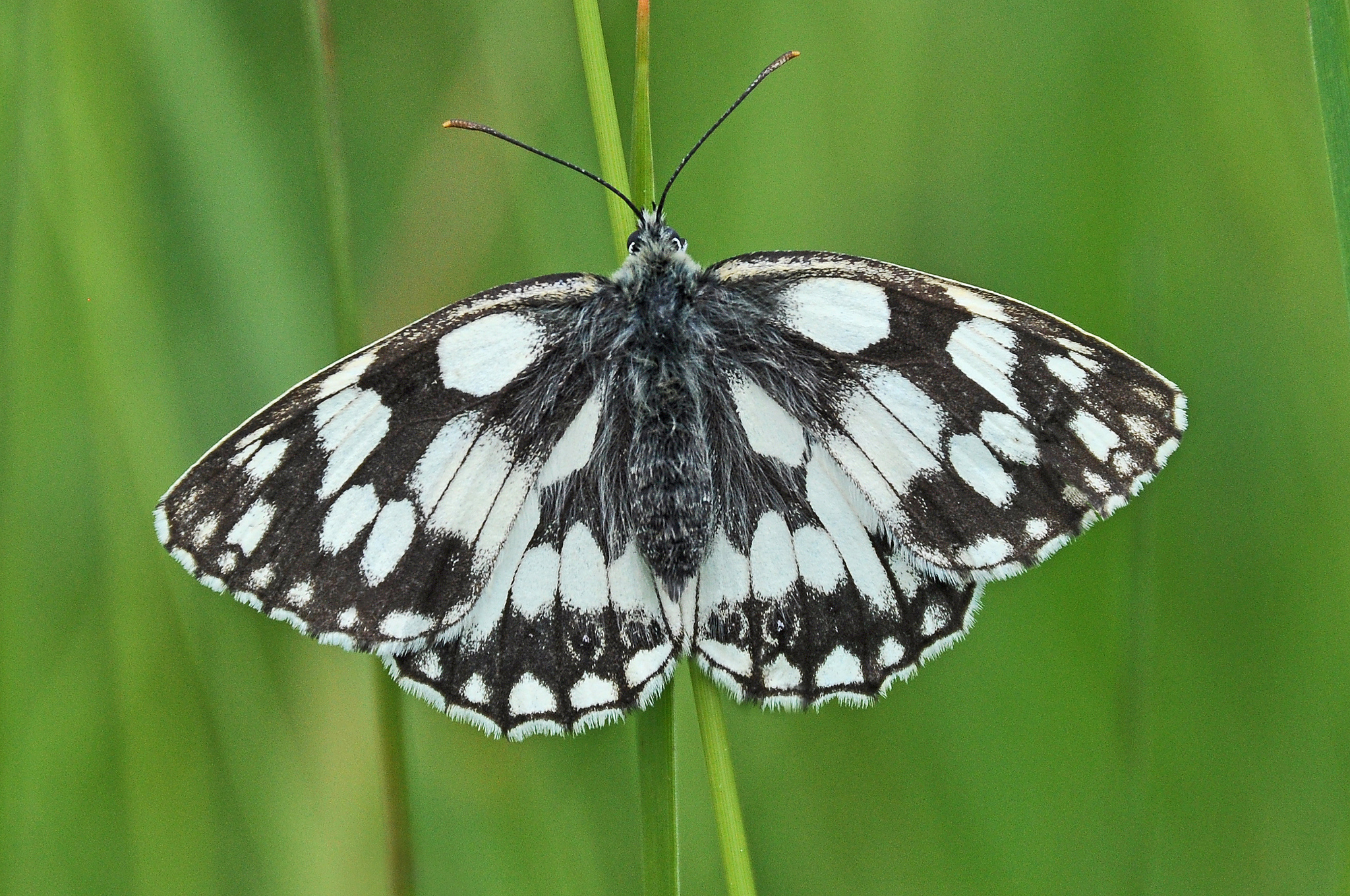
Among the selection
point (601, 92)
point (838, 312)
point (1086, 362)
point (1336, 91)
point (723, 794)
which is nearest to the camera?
point (1336, 91)

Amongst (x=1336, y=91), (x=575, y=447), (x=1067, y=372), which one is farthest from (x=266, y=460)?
(x=1336, y=91)

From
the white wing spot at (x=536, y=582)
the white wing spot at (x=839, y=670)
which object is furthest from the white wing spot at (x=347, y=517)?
the white wing spot at (x=839, y=670)

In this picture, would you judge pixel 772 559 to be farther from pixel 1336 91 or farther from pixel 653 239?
pixel 1336 91

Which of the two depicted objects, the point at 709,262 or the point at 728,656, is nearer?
the point at 728,656

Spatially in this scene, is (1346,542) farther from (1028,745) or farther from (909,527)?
(909,527)

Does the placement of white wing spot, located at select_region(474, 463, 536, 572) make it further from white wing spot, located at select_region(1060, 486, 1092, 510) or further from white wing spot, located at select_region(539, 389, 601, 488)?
white wing spot, located at select_region(1060, 486, 1092, 510)

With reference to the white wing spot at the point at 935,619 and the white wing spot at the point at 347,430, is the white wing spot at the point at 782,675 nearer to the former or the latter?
the white wing spot at the point at 935,619

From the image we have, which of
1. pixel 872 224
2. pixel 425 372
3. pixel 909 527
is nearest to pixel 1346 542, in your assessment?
pixel 909 527
